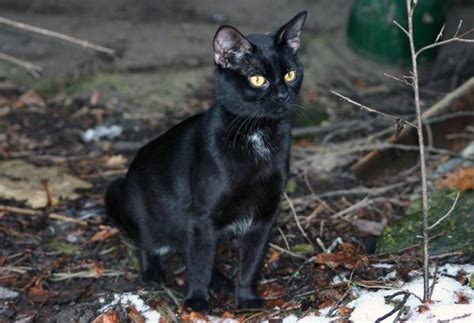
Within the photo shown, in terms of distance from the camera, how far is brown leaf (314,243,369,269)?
12.7 feet

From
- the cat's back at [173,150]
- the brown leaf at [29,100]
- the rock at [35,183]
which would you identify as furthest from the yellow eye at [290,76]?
the brown leaf at [29,100]

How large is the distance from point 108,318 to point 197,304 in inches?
16.4

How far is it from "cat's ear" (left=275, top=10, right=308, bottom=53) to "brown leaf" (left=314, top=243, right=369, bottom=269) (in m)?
1.07

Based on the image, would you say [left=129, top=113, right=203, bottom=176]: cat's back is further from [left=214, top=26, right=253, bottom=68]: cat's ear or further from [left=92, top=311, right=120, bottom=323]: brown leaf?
[left=92, top=311, right=120, bottom=323]: brown leaf

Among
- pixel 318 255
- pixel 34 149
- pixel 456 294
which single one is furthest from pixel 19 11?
pixel 456 294

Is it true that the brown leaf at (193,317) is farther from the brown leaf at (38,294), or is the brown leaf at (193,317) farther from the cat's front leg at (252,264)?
the brown leaf at (38,294)

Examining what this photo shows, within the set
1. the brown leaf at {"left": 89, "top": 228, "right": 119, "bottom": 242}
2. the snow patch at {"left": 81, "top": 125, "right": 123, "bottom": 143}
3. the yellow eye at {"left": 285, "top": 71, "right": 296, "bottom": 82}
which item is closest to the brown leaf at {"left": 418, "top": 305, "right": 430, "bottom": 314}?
the yellow eye at {"left": 285, "top": 71, "right": 296, "bottom": 82}

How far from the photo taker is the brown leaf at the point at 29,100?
19.7 ft

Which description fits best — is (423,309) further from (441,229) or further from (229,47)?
(229,47)

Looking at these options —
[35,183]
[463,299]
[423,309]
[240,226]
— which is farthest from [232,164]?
[35,183]

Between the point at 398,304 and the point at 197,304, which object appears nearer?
the point at 398,304

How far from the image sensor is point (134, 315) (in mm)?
3613

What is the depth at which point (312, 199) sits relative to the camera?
15.4 ft

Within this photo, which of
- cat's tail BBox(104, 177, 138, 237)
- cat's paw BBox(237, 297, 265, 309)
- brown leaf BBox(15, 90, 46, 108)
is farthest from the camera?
brown leaf BBox(15, 90, 46, 108)
